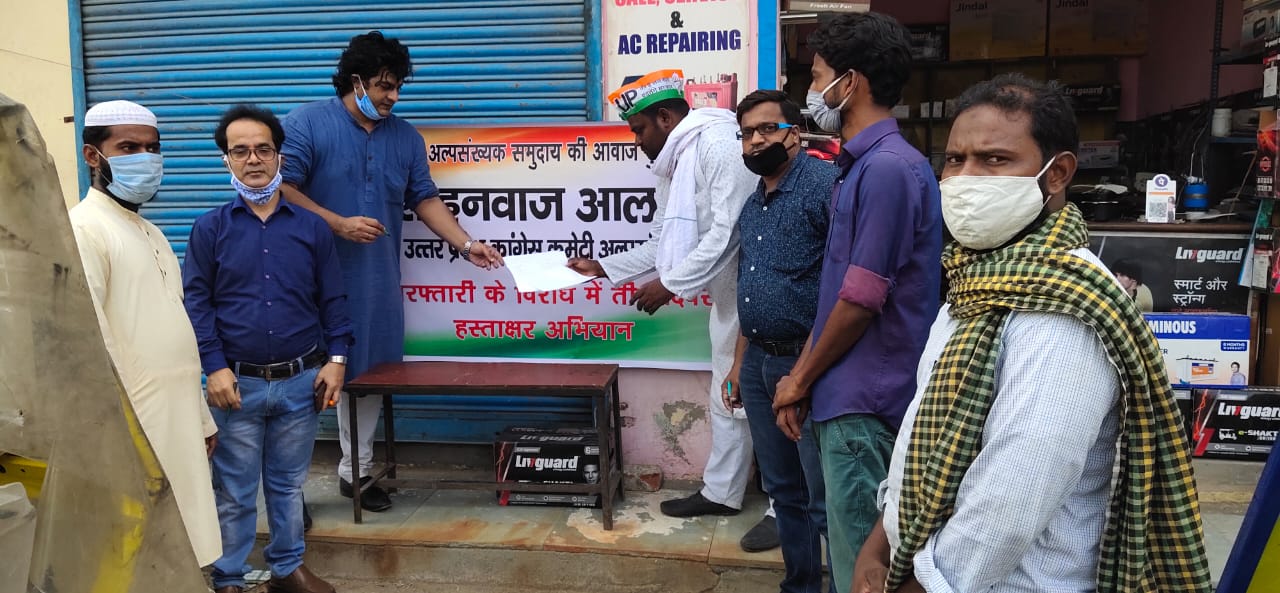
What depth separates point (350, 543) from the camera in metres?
3.80

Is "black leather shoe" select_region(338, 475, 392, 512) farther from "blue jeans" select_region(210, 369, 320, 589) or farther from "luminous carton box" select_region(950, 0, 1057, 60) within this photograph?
"luminous carton box" select_region(950, 0, 1057, 60)

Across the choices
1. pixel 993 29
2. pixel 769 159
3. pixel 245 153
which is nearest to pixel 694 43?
pixel 769 159

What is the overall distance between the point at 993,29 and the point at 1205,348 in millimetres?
4462

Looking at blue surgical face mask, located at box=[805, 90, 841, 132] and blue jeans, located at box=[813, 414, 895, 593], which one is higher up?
blue surgical face mask, located at box=[805, 90, 841, 132]

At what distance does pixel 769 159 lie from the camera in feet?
9.27

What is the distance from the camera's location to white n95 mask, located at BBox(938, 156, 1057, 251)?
1434 millimetres

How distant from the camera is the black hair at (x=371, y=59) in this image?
3.82 metres

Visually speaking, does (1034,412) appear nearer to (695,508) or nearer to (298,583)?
(695,508)

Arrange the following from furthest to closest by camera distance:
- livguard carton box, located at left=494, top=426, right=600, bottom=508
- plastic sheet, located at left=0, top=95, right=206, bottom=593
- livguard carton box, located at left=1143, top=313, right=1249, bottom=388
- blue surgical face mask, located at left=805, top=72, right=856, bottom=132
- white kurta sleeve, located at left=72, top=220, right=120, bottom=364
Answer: livguard carton box, located at left=1143, top=313, right=1249, bottom=388, livguard carton box, located at left=494, top=426, right=600, bottom=508, white kurta sleeve, located at left=72, top=220, right=120, bottom=364, blue surgical face mask, located at left=805, top=72, right=856, bottom=132, plastic sheet, located at left=0, top=95, right=206, bottom=593

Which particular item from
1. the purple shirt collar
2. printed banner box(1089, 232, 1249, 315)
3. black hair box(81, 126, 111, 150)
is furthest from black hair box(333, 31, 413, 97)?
printed banner box(1089, 232, 1249, 315)

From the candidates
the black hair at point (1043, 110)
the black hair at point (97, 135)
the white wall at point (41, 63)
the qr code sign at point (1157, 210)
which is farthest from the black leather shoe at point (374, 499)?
the qr code sign at point (1157, 210)

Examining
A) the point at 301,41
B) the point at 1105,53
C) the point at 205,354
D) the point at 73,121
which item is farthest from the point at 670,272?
the point at 1105,53

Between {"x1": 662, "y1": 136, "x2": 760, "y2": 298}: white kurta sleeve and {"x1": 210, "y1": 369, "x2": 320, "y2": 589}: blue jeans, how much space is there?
1.45 metres

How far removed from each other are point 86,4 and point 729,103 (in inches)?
132
